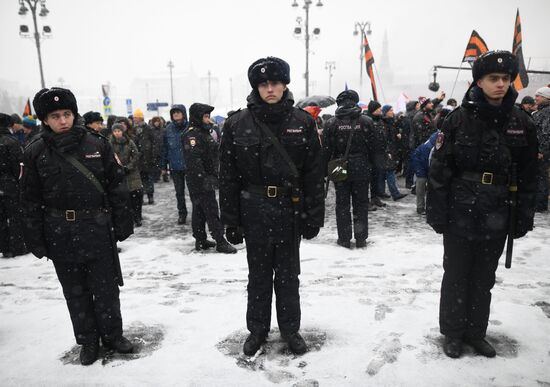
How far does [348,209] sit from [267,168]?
3.35 metres

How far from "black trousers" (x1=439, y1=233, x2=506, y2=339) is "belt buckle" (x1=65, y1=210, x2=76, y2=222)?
3.00m

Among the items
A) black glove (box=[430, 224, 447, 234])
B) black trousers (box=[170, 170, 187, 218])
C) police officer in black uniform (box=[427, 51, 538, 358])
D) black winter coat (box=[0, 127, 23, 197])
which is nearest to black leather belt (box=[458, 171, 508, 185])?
police officer in black uniform (box=[427, 51, 538, 358])

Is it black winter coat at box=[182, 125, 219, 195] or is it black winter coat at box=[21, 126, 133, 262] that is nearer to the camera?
black winter coat at box=[21, 126, 133, 262]

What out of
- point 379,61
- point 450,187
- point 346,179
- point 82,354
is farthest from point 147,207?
point 379,61

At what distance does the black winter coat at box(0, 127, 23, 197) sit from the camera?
5.74 m

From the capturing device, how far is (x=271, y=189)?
120 inches

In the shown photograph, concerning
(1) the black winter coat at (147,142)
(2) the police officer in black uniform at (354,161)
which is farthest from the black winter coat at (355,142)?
(1) the black winter coat at (147,142)

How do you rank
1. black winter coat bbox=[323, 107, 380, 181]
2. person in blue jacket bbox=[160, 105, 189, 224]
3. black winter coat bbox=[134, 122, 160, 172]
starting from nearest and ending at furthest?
black winter coat bbox=[323, 107, 380, 181], person in blue jacket bbox=[160, 105, 189, 224], black winter coat bbox=[134, 122, 160, 172]

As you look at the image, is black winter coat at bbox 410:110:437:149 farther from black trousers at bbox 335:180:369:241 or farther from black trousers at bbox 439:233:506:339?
black trousers at bbox 439:233:506:339

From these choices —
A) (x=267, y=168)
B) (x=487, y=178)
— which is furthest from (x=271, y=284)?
(x=487, y=178)

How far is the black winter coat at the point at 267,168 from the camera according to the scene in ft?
9.82

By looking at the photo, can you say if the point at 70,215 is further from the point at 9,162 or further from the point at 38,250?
the point at 9,162

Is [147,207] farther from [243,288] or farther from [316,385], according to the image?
[316,385]

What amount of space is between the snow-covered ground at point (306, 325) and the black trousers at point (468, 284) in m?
0.23
